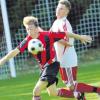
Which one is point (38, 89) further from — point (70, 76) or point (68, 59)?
point (68, 59)

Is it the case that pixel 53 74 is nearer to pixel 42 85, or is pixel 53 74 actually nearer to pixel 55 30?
pixel 42 85

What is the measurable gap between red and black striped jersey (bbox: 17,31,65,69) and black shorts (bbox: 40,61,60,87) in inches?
3.6

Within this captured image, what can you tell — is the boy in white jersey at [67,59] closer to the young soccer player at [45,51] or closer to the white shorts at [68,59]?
the white shorts at [68,59]

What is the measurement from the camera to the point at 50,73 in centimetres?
763

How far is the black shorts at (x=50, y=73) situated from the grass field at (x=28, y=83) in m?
1.39

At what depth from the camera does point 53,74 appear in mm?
7641

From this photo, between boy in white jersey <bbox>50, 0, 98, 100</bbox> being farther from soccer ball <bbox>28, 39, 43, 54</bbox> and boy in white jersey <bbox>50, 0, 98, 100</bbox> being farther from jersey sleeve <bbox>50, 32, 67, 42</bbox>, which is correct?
soccer ball <bbox>28, 39, 43, 54</bbox>

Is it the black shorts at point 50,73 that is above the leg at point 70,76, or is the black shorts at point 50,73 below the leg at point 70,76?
above

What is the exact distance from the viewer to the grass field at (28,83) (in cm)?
970

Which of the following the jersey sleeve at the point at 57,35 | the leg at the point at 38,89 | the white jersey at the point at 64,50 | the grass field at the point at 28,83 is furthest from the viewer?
the grass field at the point at 28,83

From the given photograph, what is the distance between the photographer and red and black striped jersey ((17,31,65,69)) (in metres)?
7.66

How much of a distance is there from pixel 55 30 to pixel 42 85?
3.25ft

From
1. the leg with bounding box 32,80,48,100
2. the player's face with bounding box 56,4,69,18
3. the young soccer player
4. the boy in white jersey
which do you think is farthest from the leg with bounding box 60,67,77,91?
the player's face with bounding box 56,4,69,18

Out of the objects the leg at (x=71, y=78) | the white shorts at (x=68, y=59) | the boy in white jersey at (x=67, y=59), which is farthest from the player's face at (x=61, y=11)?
the leg at (x=71, y=78)
